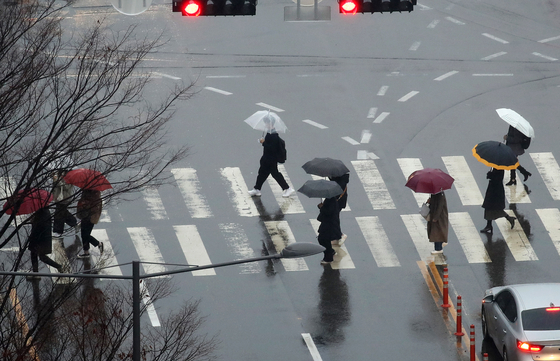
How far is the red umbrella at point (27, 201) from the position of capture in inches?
599

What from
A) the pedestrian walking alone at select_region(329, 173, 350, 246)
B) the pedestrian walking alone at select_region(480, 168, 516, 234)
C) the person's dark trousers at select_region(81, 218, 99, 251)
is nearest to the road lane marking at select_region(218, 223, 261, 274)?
the pedestrian walking alone at select_region(329, 173, 350, 246)

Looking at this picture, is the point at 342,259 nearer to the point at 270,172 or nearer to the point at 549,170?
the point at 270,172

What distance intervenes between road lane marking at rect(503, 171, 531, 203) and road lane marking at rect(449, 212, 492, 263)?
1.32 m

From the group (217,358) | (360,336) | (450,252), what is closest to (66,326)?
(217,358)

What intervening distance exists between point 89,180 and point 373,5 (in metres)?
5.72

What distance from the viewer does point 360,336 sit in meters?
17.8

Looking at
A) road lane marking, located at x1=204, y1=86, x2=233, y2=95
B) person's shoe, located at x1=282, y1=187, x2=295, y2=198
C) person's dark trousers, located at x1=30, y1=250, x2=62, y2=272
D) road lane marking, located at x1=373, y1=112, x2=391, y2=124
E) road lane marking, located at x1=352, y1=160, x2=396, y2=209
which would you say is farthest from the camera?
road lane marking, located at x1=204, y1=86, x2=233, y2=95

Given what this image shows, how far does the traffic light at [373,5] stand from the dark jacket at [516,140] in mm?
6807

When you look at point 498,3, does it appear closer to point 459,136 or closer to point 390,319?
point 459,136

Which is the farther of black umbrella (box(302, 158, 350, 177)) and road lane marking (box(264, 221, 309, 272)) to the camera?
black umbrella (box(302, 158, 350, 177))

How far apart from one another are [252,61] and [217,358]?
15472 millimetres

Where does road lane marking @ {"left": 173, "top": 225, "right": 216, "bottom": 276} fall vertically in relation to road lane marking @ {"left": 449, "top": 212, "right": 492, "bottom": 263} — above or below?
below

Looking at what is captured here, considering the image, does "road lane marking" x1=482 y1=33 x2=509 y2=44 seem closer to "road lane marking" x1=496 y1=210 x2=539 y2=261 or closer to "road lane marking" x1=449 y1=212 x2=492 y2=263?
"road lane marking" x1=496 y1=210 x2=539 y2=261

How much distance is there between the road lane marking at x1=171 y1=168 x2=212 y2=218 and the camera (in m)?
22.9
